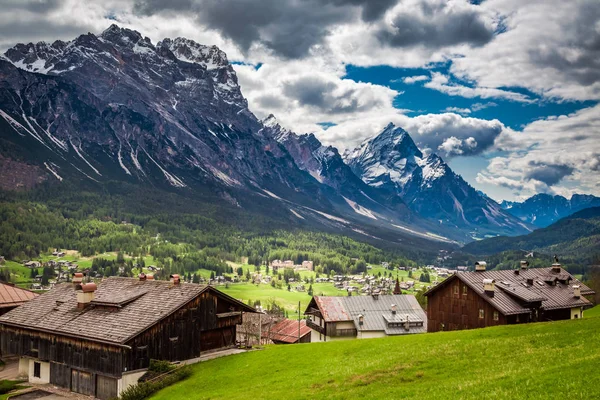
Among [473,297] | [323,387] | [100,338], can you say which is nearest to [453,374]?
[323,387]

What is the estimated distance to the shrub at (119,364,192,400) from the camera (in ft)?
155

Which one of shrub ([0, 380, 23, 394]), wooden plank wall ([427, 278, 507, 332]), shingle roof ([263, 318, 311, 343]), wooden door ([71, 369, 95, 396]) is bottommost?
Result: shingle roof ([263, 318, 311, 343])

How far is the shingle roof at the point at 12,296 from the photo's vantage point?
3068 inches

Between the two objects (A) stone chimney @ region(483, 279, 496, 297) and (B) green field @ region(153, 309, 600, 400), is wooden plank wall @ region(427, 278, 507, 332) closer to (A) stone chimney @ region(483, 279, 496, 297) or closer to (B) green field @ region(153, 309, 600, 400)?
(A) stone chimney @ region(483, 279, 496, 297)

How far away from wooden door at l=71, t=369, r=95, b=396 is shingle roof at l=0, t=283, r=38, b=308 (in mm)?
27118

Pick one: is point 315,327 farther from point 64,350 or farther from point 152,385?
point 152,385

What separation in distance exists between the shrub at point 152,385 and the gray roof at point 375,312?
43.3 metres

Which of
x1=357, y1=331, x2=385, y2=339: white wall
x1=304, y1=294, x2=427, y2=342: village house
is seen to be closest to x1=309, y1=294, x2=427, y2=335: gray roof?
x1=304, y1=294, x2=427, y2=342: village house

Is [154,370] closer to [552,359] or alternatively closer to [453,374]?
[453,374]

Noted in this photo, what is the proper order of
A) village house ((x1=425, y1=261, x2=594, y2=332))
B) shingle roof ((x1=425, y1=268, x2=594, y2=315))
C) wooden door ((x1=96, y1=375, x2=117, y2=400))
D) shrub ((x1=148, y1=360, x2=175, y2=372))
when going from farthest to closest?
1. shingle roof ((x1=425, y1=268, x2=594, y2=315))
2. village house ((x1=425, y1=261, x2=594, y2=332))
3. shrub ((x1=148, y1=360, x2=175, y2=372))
4. wooden door ((x1=96, y1=375, x2=117, y2=400))

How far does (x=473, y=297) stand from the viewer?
2832 inches

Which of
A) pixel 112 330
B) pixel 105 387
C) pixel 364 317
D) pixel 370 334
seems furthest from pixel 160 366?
pixel 364 317

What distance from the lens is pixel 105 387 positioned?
5372cm

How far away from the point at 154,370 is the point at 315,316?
47.6 m
